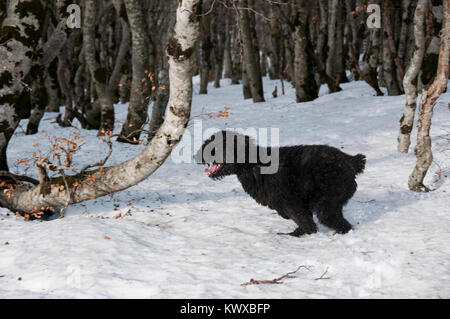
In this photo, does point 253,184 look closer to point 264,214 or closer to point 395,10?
point 264,214

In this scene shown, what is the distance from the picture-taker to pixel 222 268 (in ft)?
14.5

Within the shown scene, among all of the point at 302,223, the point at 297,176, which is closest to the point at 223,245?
the point at 302,223

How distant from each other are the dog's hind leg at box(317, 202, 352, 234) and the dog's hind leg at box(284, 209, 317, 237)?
15 centimetres

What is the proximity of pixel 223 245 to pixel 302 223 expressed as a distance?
1.14m

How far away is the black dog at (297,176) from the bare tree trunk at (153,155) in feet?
2.09

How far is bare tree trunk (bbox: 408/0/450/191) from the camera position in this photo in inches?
249

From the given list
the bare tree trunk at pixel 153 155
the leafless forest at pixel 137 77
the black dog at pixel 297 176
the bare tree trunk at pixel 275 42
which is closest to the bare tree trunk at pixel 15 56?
the leafless forest at pixel 137 77

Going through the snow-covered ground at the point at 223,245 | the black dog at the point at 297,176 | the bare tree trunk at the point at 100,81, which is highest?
the bare tree trunk at the point at 100,81

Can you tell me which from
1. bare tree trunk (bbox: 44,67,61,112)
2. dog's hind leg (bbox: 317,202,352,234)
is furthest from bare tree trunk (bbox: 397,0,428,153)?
bare tree trunk (bbox: 44,67,61,112)

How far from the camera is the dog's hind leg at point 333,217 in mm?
5500

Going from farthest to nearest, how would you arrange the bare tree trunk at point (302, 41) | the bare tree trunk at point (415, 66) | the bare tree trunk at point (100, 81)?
the bare tree trunk at point (302, 41), the bare tree trunk at point (100, 81), the bare tree trunk at point (415, 66)

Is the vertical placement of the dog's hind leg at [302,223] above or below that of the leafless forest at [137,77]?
below

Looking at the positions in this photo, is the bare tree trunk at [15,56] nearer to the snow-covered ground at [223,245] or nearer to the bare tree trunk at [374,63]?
the snow-covered ground at [223,245]

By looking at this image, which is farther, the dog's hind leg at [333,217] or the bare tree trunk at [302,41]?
the bare tree trunk at [302,41]
